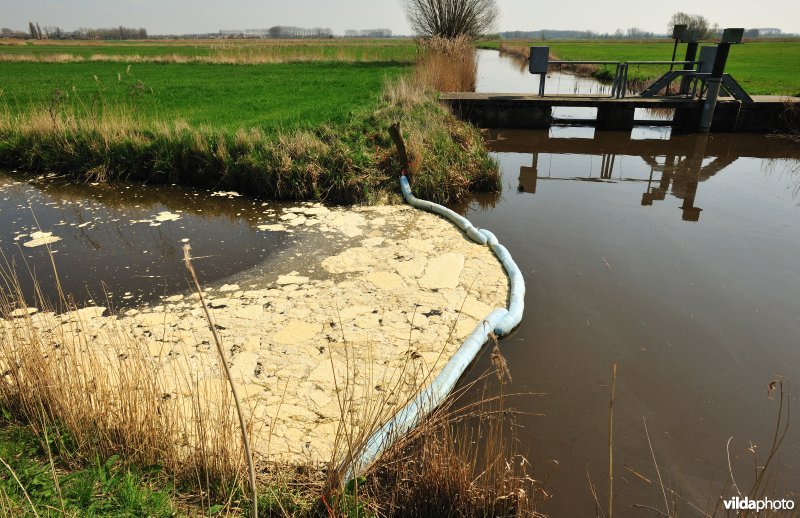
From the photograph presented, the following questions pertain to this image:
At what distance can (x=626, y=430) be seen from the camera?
367 centimetres

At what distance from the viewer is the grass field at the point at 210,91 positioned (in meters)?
11.5

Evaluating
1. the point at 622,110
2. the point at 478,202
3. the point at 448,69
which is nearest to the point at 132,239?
the point at 478,202

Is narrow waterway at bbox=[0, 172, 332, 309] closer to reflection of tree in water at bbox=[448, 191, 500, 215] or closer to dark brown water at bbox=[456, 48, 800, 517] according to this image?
reflection of tree in water at bbox=[448, 191, 500, 215]

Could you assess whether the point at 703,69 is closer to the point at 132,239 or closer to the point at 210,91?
the point at 210,91

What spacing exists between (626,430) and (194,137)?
8.58 metres

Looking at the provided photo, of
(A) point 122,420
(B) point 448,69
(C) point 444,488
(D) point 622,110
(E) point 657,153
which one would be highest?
(B) point 448,69

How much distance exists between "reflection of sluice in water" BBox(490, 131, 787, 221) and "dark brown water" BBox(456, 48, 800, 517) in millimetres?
122

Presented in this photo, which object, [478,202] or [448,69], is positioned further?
[448,69]

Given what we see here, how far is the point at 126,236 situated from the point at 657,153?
11.8 m

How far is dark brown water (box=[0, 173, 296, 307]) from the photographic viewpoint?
18.8 feet

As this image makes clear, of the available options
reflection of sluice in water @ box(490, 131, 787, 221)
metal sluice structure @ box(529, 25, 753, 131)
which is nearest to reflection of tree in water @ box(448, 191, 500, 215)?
reflection of sluice in water @ box(490, 131, 787, 221)

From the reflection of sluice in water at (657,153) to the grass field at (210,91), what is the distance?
13.7 ft

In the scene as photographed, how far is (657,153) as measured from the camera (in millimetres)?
12398

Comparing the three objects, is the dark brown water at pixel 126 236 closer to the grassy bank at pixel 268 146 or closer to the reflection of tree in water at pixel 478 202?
the grassy bank at pixel 268 146
